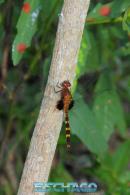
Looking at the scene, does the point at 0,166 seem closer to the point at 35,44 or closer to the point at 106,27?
the point at 35,44

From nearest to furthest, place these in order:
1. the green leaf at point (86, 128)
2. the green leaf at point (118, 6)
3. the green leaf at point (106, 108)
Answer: the green leaf at point (118, 6), the green leaf at point (86, 128), the green leaf at point (106, 108)

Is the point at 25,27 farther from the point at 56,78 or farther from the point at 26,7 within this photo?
the point at 56,78

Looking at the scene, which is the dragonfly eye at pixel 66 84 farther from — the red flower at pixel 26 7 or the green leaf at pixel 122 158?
the green leaf at pixel 122 158

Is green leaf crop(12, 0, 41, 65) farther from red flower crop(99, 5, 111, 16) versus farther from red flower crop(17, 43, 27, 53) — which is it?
red flower crop(99, 5, 111, 16)

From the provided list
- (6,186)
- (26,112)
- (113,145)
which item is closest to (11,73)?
(26,112)

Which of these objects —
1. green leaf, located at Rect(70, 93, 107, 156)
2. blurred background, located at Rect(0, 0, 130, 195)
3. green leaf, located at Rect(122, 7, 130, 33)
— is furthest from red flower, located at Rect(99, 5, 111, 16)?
green leaf, located at Rect(70, 93, 107, 156)

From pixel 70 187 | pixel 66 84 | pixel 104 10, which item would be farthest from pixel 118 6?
pixel 70 187

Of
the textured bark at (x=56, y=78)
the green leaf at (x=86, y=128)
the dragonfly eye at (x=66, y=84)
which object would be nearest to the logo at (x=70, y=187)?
the green leaf at (x=86, y=128)
